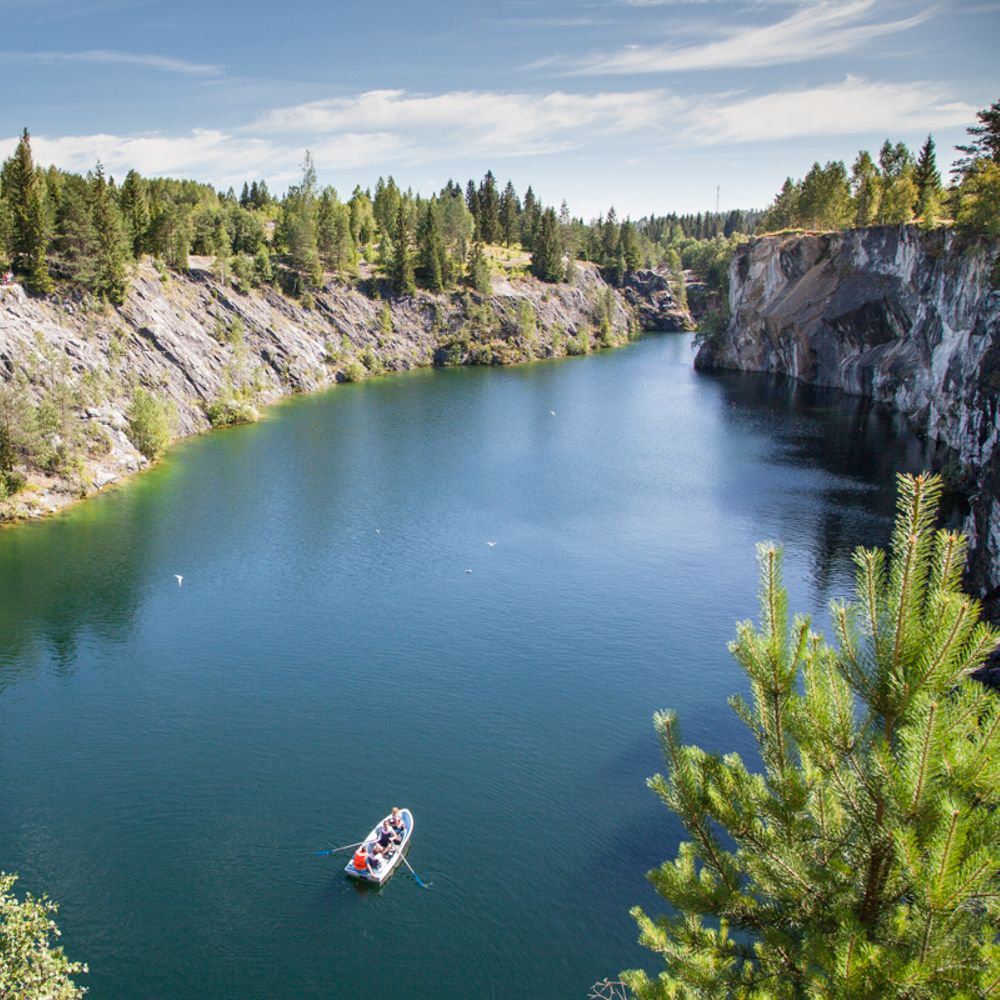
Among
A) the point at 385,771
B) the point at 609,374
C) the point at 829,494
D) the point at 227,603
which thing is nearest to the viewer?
the point at 385,771

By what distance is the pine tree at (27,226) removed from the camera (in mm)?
73562

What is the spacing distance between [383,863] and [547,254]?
142 metres

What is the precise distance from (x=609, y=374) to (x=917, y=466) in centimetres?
6226

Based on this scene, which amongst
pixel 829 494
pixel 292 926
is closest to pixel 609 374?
pixel 829 494

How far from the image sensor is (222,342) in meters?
97.7

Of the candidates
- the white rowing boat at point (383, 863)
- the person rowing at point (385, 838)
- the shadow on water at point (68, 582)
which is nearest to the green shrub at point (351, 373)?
the shadow on water at point (68, 582)

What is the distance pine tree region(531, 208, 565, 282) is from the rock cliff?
4023 millimetres

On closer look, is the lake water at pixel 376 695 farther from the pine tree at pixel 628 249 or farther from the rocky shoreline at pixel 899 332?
the pine tree at pixel 628 249

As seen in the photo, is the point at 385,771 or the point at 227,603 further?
the point at 227,603

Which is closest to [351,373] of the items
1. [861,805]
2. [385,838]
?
[385,838]

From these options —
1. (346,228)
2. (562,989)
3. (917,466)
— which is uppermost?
(346,228)

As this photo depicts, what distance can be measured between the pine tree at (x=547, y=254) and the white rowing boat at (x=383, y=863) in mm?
139398

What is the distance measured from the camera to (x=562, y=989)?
857 inches

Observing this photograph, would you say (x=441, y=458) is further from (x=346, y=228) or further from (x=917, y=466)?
(x=346, y=228)
